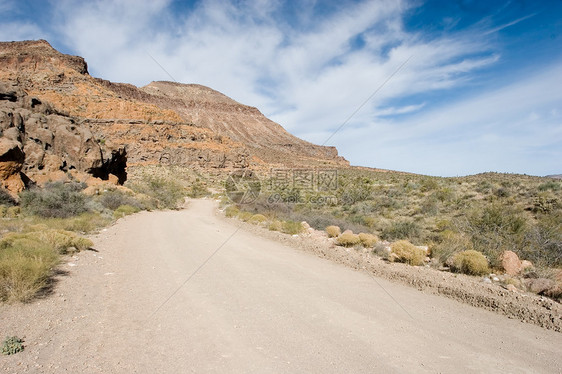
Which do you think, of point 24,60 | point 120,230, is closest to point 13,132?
point 120,230

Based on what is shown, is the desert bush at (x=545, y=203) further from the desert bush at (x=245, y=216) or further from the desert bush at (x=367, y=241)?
the desert bush at (x=245, y=216)

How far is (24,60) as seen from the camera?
2667 inches

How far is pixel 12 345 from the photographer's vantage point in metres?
3.32

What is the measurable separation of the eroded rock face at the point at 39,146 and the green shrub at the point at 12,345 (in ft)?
48.6

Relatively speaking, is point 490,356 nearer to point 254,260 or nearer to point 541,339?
point 541,339

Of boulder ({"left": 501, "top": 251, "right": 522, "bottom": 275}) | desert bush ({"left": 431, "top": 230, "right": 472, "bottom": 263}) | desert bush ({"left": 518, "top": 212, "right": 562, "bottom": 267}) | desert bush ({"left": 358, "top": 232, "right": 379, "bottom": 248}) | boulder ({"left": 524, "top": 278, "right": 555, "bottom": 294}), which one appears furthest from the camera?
desert bush ({"left": 358, "top": 232, "right": 379, "bottom": 248})

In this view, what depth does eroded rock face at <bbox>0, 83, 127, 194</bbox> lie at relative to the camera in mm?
15078

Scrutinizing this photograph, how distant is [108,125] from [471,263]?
2521 inches

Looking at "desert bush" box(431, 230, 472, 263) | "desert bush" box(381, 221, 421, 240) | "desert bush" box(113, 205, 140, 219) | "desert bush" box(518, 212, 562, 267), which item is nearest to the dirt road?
"desert bush" box(431, 230, 472, 263)

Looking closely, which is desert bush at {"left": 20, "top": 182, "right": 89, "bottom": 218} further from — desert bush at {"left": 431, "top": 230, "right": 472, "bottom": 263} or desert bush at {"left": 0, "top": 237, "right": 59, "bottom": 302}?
desert bush at {"left": 431, "top": 230, "right": 472, "bottom": 263}

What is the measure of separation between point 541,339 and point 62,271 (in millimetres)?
8750

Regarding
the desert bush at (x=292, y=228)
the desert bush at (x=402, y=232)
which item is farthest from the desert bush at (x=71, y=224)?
the desert bush at (x=402, y=232)

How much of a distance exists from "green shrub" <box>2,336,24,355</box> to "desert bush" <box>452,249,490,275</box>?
27.7 ft

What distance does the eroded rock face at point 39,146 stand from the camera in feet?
49.5
